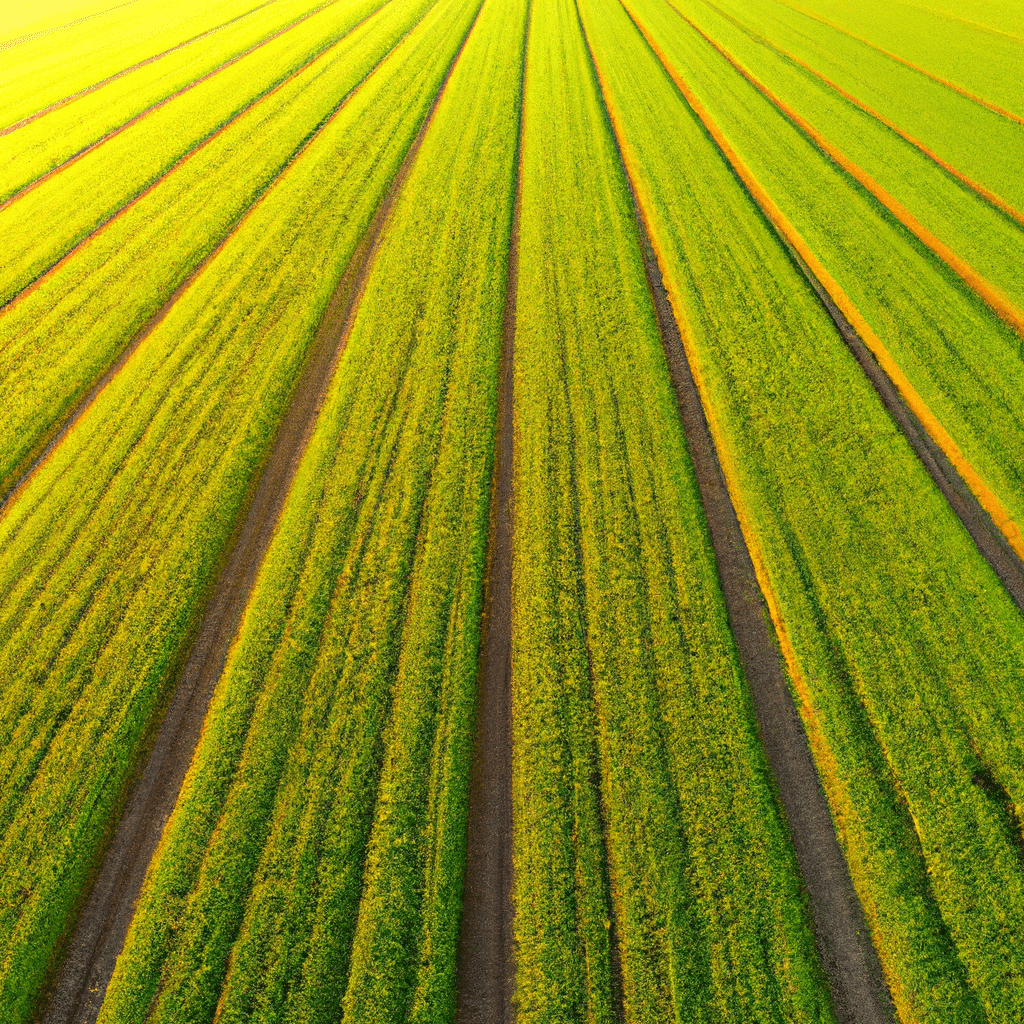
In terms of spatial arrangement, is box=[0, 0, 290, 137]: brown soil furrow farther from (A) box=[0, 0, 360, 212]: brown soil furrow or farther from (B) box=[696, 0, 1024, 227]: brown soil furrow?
(B) box=[696, 0, 1024, 227]: brown soil furrow

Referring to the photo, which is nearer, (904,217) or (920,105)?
(904,217)

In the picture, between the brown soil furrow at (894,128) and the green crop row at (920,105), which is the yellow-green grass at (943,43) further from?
the brown soil furrow at (894,128)

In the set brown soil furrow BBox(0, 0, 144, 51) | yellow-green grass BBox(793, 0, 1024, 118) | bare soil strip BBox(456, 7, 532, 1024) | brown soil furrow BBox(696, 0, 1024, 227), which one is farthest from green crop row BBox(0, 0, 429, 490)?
yellow-green grass BBox(793, 0, 1024, 118)

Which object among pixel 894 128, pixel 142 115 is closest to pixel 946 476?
pixel 894 128

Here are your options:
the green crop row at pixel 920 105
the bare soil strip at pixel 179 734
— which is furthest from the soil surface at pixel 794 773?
the green crop row at pixel 920 105

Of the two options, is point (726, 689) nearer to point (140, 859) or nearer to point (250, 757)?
point (250, 757)

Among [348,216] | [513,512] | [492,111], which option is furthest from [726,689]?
[492,111]

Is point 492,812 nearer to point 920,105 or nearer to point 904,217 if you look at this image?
point 904,217
